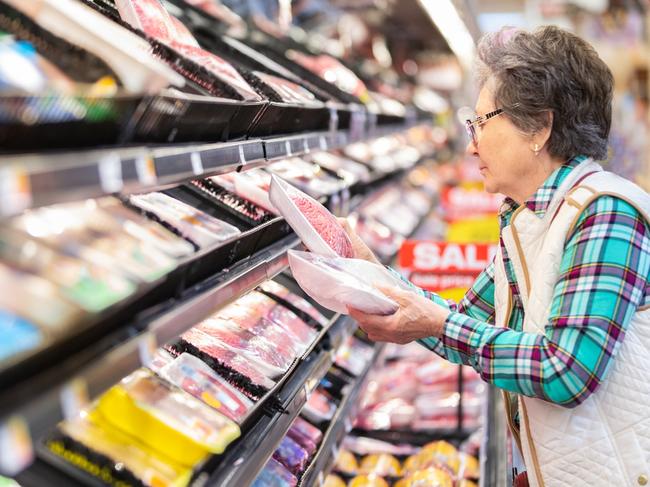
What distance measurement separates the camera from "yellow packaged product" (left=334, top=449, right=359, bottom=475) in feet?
9.91

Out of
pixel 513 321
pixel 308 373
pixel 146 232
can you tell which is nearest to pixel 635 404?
pixel 513 321

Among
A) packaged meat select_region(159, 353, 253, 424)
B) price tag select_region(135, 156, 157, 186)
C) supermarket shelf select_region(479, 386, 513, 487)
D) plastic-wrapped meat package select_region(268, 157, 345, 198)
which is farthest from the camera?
plastic-wrapped meat package select_region(268, 157, 345, 198)

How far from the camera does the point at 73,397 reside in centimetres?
107

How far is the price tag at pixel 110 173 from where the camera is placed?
44.3 inches

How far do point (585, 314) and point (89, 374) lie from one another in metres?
0.98

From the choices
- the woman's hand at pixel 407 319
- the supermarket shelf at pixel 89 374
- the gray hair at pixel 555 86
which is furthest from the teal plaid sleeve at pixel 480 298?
the supermarket shelf at pixel 89 374

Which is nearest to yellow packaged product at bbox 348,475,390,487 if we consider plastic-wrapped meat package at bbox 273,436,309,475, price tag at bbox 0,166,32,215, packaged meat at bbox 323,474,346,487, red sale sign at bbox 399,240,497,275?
packaged meat at bbox 323,474,346,487

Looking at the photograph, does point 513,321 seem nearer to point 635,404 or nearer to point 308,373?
point 635,404

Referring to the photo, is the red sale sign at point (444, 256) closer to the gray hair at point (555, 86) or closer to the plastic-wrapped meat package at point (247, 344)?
the plastic-wrapped meat package at point (247, 344)

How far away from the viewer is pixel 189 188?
2072 millimetres

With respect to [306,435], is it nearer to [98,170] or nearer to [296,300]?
[296,300]

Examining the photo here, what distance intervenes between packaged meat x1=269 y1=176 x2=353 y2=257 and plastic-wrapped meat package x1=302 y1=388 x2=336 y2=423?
0.87 metres

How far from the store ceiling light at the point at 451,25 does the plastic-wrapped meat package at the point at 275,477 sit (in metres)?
2.69

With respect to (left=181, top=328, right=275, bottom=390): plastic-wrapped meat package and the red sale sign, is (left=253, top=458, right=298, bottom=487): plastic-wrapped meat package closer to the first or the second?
(left=181, top=328, right=275, bottom=390): plastic-wrapped meat package
